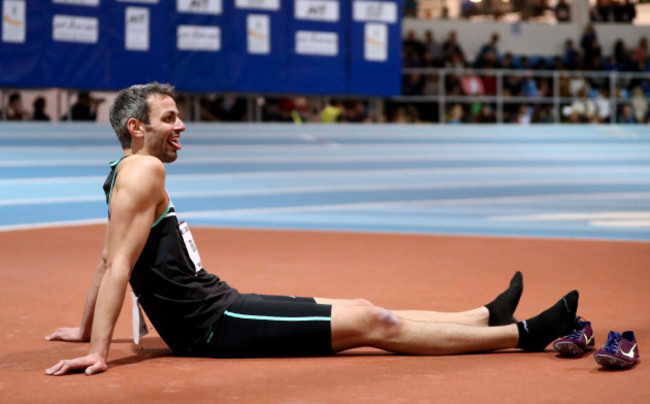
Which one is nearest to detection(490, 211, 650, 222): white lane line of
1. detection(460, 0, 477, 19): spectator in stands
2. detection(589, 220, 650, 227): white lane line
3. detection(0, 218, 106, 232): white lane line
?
detection(589, 220, 650, 227): white lane line

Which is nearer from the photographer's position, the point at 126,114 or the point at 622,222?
the point at 126,114

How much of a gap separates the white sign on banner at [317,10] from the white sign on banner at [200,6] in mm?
1229

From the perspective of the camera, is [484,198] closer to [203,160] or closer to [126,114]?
[203,160]

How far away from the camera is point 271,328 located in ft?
13.9

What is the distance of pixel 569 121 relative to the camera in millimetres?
19719

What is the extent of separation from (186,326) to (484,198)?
422 inches

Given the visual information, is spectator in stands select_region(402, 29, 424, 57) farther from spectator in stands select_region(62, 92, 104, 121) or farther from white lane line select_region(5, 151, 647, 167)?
spectator in stands select_region(62, 92, 104, 121)

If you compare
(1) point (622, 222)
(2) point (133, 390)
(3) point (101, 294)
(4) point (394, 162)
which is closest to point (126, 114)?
(3) point (101, 294)

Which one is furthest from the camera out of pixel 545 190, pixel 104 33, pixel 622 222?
pixel 545 190

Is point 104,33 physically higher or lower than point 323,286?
higher

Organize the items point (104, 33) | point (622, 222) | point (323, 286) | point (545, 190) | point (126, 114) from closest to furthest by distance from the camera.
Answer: point (126, 114) < point (323, 286) < point (622, 222) < point (104, 33) < point (545, 190)

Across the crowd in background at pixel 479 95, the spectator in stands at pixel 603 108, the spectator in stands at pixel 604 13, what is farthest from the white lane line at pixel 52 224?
the spectator in stands at pixel 604 13

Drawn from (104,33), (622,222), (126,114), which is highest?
(104,33)

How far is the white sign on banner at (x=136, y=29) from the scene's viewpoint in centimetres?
Result: 1429
